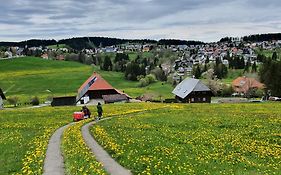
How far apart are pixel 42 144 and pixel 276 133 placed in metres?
17.4

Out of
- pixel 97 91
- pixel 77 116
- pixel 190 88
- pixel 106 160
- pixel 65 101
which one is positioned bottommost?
pixel 65 101

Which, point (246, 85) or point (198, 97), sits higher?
point (198, 97)

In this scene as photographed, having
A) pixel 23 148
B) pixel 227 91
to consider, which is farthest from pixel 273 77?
pixel 23 148

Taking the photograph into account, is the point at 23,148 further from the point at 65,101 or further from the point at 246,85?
the point at 246,85

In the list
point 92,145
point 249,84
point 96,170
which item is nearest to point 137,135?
point 92,145

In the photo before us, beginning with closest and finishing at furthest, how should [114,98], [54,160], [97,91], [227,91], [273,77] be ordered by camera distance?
[54,160], [114,98], [97,91], [273,77], [227,91]

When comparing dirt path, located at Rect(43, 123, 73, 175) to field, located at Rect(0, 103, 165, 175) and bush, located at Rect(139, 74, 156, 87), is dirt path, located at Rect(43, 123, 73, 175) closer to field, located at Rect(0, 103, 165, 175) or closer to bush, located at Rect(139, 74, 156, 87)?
field, located at Rect(0, 103, 165, 175)

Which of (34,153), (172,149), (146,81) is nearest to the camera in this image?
(172,149)

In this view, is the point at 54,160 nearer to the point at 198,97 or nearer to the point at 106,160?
the point at 106,160

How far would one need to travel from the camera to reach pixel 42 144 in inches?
1048

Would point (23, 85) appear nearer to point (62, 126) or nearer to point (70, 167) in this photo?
point (62, 126)

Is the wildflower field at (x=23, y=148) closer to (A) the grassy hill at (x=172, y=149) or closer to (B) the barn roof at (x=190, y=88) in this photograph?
(A) the grassy hill at (x=172, y=149)

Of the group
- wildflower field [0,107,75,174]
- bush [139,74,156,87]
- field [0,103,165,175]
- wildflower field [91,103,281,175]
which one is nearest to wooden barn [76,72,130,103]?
wildflower field [0,107,75,174]

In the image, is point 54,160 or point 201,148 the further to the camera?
point 201,148
